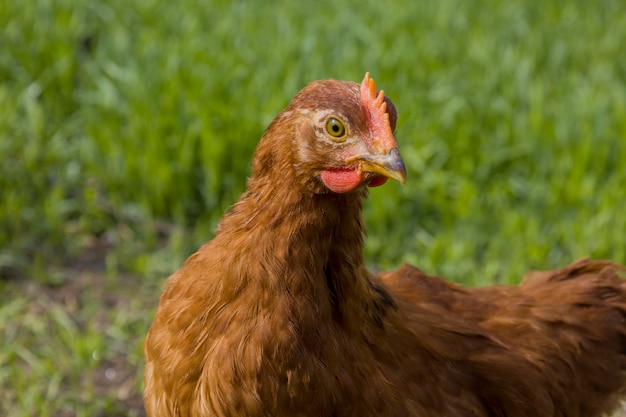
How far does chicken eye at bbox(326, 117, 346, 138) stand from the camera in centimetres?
238

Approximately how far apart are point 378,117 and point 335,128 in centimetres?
11

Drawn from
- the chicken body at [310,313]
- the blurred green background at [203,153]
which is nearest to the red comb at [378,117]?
the chicken body at [310,313]

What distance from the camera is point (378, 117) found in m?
2.39

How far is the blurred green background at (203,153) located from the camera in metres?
4.45

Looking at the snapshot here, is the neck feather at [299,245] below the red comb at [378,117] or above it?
below

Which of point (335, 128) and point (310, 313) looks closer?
point (335, 128)

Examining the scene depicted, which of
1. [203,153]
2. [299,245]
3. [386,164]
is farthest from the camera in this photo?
[203,153]

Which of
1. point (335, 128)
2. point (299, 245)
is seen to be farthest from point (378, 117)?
point (299, 245)

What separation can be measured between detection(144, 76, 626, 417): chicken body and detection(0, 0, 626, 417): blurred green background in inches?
58.1

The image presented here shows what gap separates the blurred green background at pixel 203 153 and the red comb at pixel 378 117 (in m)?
2.06

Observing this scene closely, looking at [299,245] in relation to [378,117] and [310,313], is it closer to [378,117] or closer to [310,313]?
[310,313]

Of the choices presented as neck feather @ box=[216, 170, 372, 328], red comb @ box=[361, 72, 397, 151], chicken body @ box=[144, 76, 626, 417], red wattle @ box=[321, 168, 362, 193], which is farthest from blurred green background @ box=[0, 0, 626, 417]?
red comb @ box=[361, 72, 397, 151]

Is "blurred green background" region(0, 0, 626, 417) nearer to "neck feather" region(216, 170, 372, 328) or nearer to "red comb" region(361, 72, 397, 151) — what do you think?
"neck feather" region(216, 170, 372, 328)

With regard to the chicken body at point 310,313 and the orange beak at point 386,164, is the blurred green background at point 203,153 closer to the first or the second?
the chicken body at point 310,313
